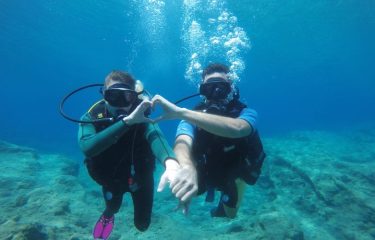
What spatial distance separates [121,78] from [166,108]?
4.05ft

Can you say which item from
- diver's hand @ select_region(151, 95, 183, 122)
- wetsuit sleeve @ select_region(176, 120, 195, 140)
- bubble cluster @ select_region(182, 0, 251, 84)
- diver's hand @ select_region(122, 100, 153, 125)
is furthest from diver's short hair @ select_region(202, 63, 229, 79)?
bubble cluster @ select_region(182, 0, 251, 84)

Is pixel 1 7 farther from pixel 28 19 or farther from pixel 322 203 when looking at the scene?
pixel 322 203

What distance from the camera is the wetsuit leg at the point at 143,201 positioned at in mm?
4742

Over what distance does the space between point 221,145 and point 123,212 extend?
709cm

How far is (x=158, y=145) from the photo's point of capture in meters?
3.53

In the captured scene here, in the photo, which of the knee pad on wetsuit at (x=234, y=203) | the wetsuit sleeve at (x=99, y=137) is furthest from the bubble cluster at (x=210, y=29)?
the wetsuit sleeve at (x=99, y=137)

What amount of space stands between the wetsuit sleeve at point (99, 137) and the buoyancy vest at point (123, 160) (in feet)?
0.91

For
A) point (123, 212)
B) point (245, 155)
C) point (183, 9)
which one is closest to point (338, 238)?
point (245, 155)

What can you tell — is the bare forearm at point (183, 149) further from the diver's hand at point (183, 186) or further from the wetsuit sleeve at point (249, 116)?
the wetsuit sleeve at point (249, 116)

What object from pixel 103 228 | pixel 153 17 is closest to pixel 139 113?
pixel 103 228

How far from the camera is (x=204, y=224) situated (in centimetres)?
924

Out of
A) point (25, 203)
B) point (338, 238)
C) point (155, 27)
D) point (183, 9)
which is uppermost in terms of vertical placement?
point (155, 27)

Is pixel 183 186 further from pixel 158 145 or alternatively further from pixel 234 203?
pixel 234 203

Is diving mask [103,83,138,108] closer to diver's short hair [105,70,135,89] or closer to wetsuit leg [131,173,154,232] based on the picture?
diver's short hair [105,70,135,89]
